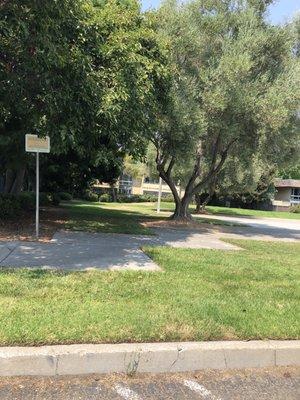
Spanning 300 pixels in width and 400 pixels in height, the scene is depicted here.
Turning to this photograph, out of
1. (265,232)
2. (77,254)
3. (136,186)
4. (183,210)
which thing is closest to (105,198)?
(136,186)

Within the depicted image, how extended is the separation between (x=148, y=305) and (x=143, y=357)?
50.0 inches

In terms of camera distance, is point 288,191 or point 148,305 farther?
point 288,191

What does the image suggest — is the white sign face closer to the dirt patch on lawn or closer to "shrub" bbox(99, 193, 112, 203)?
the dirt patch on lawn

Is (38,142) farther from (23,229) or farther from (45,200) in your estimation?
(45,200)

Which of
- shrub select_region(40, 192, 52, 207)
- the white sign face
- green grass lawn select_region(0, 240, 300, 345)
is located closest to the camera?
green grass lawn select_region(0, 240, 300, 345)

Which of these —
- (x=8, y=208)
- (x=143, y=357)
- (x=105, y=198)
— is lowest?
(x=105, y=198)

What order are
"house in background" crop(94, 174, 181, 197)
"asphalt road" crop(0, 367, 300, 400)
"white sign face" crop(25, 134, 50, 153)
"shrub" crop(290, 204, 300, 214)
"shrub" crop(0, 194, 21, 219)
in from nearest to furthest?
"asphalt road" crop(0, 367, 300, 400), "white sign face" crop(25, 134, 50, 153), "shrub" crop(0, 194, 21, 219), "shrub" crop(290, 204, 300, 214), "house in background" crop(94, 174, 181, 197)

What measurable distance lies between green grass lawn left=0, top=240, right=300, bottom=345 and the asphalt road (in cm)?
44

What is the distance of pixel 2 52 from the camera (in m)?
10.6

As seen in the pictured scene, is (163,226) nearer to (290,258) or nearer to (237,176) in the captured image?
(290,258)

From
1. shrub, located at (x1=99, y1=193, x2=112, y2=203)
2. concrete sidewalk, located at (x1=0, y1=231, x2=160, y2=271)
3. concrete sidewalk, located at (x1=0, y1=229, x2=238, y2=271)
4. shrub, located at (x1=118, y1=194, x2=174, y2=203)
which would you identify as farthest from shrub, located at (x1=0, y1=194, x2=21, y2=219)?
shrub, located at (x1=118, y1=194, x2=174, y2=203)

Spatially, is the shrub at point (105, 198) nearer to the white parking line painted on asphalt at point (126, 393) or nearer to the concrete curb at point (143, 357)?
the concrete curb at point (143, 357)

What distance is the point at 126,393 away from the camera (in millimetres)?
4059

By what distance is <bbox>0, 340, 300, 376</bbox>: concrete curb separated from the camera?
4.27m
